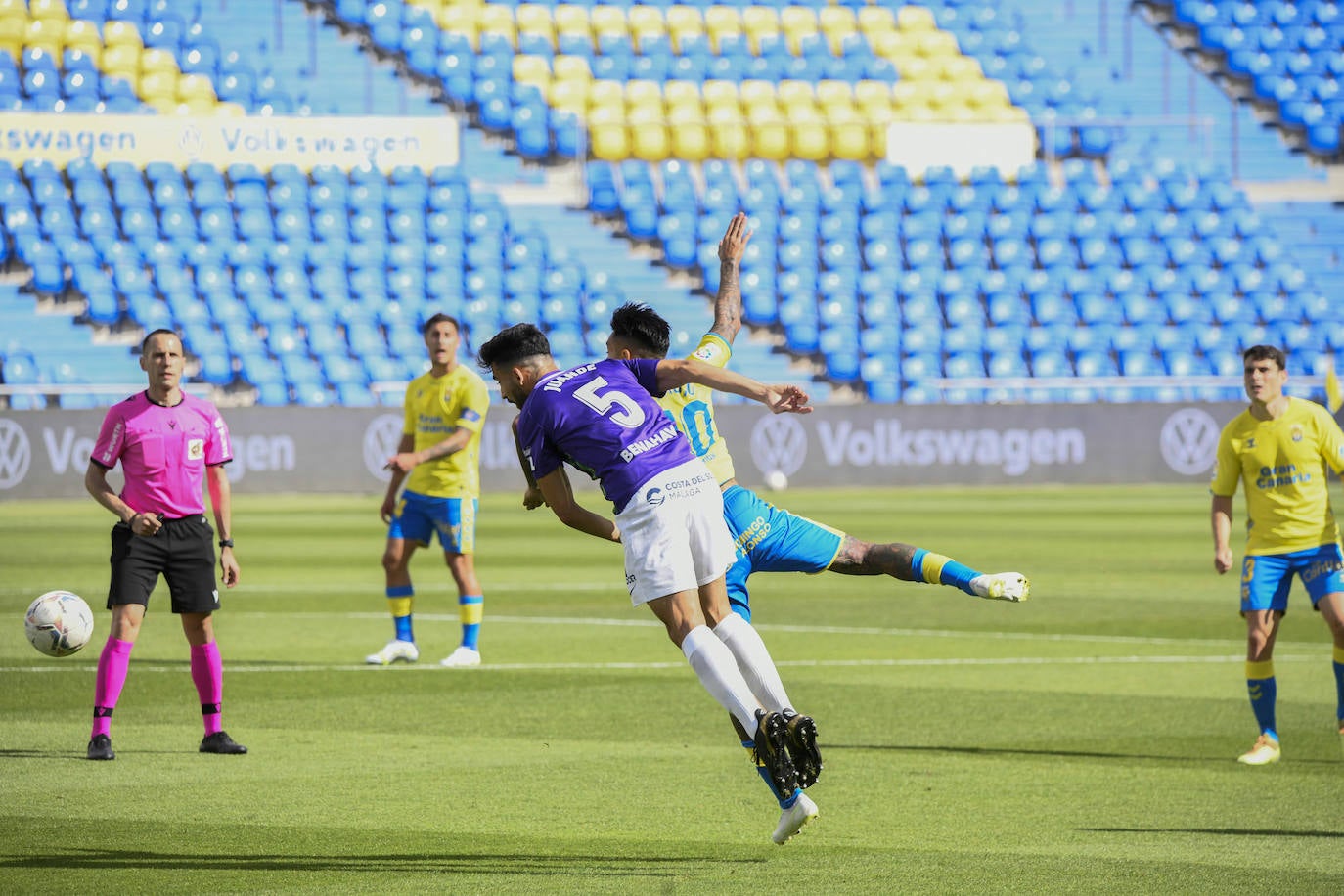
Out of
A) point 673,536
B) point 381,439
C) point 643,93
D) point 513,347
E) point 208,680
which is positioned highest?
point 643,93

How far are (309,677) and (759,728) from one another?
5926 millimetres

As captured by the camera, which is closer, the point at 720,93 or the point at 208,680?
the point at 208,680

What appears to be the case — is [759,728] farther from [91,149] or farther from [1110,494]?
[91,149]

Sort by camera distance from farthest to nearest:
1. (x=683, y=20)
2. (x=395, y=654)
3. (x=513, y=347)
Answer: (x=683, y=20) < (x=395, y=654) < (x=513, y=347)

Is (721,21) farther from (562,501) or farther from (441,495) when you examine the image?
(562,501)

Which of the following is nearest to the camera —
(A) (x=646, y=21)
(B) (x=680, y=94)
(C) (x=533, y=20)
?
(B) (x=680, y=94)

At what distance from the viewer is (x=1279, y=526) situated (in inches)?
356

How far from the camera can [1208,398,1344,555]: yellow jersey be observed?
29.6ft

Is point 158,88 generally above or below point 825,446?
above

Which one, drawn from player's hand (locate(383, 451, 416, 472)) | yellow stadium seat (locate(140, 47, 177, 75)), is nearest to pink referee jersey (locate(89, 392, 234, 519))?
player's hand (locate(383, 451, 416, 472))

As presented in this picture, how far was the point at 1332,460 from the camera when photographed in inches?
359

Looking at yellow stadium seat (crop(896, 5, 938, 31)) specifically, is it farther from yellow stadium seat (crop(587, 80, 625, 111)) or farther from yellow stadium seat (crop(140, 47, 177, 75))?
yellow stadium seat (crop(140, 47, 177, 75))

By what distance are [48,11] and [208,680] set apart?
28358 millimetres

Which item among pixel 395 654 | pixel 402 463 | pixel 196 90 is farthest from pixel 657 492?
pixel 196 90
